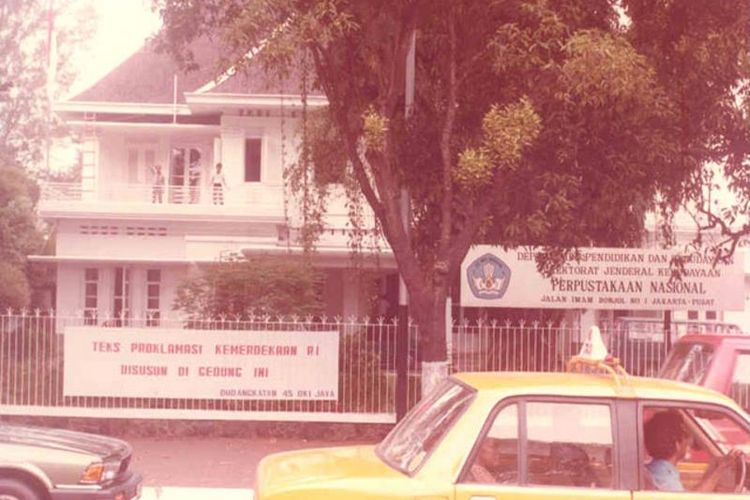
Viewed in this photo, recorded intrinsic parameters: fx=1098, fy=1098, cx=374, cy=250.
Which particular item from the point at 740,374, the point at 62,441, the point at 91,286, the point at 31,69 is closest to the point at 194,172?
the point at 91,286

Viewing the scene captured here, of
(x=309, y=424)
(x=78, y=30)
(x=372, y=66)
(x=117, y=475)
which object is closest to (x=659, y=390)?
(x=117, y=475)

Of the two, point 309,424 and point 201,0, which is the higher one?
point 201,0

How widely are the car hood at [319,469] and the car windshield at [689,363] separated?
326cm

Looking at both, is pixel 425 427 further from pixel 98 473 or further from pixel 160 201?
pixel 160 201

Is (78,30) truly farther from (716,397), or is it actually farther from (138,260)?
(716,397)

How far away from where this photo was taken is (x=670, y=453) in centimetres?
601

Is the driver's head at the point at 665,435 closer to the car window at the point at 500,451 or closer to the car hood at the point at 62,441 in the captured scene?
the car window at the point at 500,451

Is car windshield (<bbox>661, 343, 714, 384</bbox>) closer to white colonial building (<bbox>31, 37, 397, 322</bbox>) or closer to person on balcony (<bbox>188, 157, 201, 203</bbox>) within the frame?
white colonial building (<bbox>31, 37, 397, 322</bbox>)

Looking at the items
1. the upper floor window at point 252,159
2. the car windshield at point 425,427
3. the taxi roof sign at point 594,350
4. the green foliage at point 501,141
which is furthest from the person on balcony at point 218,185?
the taxi roof sign at point 594,350

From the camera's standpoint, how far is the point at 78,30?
41312 mm

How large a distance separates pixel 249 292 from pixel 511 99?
5947 mm

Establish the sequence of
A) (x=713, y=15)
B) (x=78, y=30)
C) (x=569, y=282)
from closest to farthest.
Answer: (x=713, y=15) → (x=569, y=282) → (x=78, y=30)

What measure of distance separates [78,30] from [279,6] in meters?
33.1

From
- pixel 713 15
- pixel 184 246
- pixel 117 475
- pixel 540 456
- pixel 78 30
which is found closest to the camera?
pixel 540 456
